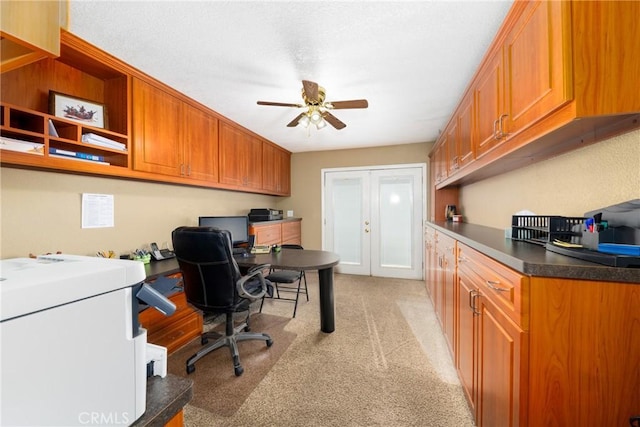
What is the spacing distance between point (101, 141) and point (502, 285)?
103 inches

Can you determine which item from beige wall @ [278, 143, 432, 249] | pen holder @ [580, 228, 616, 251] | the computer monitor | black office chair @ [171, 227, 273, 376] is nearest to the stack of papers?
the computer monitor

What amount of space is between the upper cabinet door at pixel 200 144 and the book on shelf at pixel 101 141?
661 mm

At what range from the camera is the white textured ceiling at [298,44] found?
143 cm

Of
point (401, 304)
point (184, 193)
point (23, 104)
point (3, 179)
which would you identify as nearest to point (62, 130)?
point (23, 104)

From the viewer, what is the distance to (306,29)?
5.18ft

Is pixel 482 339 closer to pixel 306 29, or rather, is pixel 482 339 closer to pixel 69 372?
pixel 69 372

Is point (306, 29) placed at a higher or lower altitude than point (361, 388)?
higher

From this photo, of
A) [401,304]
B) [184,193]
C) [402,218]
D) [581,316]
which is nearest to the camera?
[581,316]

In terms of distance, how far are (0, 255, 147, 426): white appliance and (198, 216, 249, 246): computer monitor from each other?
2.43 meters

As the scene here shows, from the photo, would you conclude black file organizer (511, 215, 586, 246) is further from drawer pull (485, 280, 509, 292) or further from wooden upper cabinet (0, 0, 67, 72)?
wooden upper cabinet (0, 0, 67, 72)

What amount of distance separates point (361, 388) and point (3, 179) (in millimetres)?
2686

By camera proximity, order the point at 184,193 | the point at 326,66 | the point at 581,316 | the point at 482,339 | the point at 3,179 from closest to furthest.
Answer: the point at 581,316, the point at 482,339, the point at 3,179, the point at 326,66, the point at 184,193

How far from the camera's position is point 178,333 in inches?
88.8

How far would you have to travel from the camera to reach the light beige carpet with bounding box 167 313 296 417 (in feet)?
5.38
